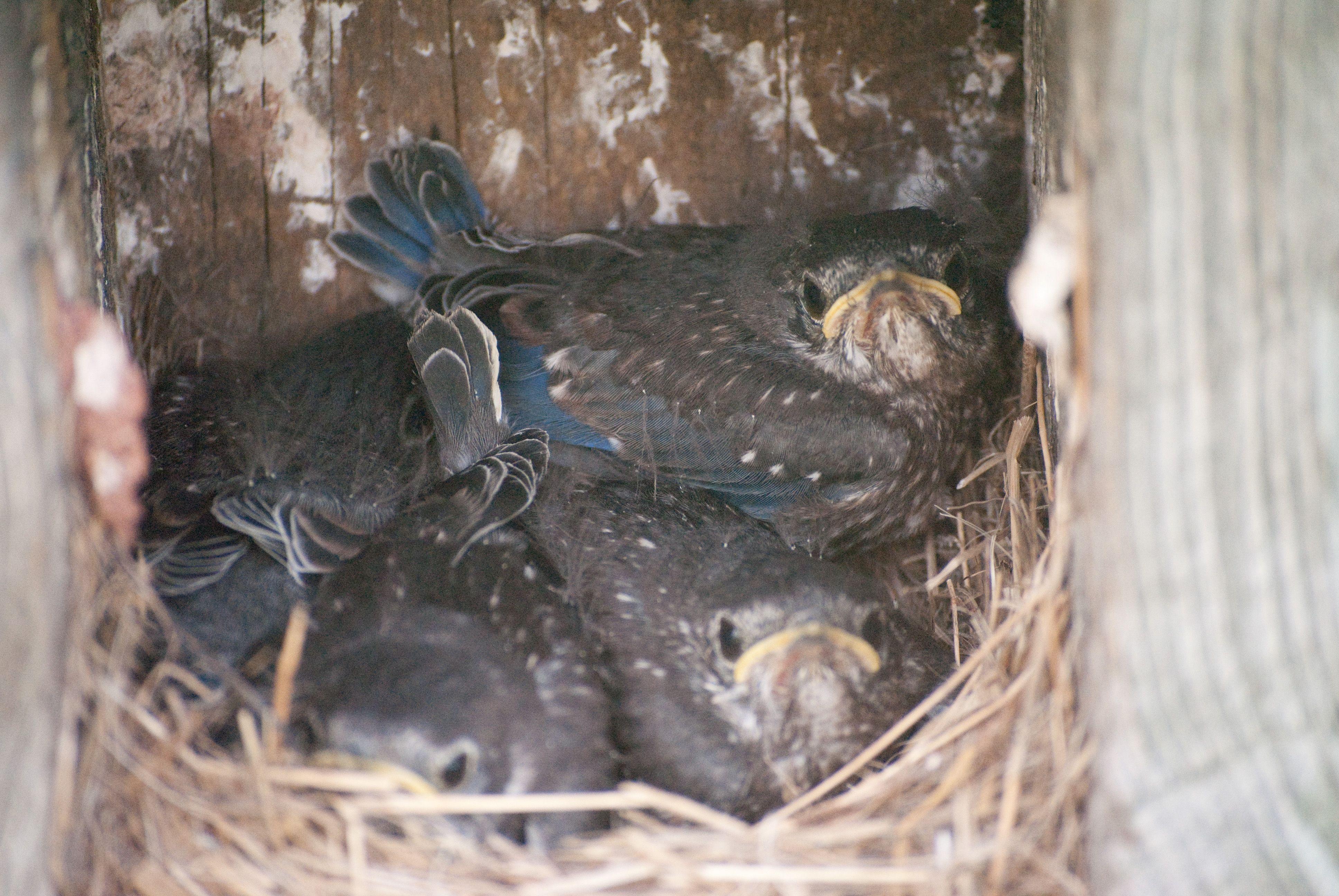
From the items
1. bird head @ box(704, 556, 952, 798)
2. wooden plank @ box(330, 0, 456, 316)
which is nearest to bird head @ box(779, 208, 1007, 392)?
bird head @ box(704, 556, 952, 798)

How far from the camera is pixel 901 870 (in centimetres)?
136

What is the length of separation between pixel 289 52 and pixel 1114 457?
1.93 m

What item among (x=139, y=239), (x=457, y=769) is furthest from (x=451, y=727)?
(x=139, y=239)

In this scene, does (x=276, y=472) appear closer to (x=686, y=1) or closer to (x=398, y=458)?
(x=398, y=458)

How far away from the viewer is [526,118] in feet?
8.20

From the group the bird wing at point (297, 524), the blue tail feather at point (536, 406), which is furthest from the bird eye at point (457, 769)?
the blue tail feather at point (536, 406)

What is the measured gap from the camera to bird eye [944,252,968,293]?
7.57 feet

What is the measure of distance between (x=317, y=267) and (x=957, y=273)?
138 centimetres

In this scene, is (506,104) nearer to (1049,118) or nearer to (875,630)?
(1049,118)

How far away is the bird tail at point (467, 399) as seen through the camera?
2172 millimetres

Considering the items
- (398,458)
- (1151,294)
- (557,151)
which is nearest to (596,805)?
(1151,294)

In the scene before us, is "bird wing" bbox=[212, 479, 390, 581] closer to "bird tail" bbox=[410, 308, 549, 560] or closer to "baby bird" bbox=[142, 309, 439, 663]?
"baby bird" bbox=[142, 309, 439, 663]

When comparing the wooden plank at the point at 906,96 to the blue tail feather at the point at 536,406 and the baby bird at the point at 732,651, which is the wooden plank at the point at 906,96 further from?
the baby bird at the point at 732,651

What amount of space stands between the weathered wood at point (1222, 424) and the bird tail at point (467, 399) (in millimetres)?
1195
